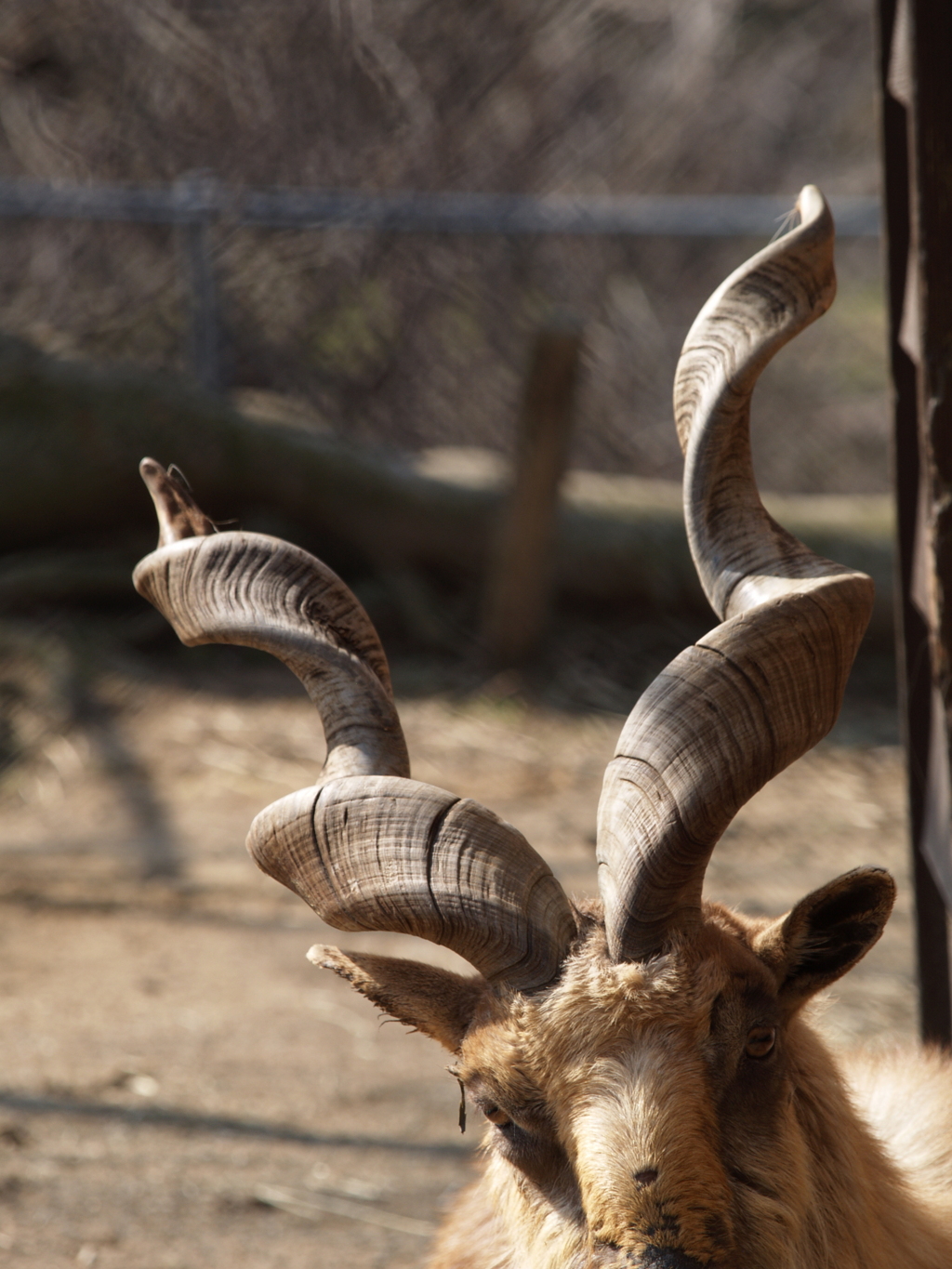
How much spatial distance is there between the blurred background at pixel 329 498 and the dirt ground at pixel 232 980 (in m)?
0.02

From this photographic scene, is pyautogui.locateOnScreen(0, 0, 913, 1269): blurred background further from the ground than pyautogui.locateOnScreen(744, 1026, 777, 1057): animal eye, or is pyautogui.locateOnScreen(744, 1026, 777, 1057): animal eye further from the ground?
pyautogui.locateOnScreen(0, 0, 913, 1269): blurred background

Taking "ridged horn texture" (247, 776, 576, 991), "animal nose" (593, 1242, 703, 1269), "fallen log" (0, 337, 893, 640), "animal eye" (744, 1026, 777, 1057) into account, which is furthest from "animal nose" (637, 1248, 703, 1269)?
"fallen log" (0, 337, 893, 640)

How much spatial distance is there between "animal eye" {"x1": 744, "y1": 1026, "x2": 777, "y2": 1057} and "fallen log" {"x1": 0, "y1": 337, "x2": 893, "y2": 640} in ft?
23.1

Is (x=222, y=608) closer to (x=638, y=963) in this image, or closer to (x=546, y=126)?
(x=638, y=963)

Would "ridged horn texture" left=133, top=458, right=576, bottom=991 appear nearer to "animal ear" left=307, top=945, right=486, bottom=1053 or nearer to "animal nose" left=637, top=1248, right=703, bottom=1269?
"animal ear" left=307, top=945, right=486, bottom=1053

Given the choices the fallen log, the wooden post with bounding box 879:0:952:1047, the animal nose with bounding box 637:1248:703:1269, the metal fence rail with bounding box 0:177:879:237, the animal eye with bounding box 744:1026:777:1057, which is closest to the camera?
the animal nose with bounding box 637:1248:703:1269

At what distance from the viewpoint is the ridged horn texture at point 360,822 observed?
238 cm

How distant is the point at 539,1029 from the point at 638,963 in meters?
0.21

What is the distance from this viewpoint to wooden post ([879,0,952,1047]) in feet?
11.1

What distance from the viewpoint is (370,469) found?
31.7 feet

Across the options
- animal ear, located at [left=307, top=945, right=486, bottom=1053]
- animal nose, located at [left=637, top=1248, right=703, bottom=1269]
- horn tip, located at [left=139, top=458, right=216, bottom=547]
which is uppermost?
horn tip, located at [left=139, top=458, right=216, bottom=547]

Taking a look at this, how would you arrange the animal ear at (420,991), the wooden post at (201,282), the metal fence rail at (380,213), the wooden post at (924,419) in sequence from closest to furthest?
the animal ear at (420,991) → the wooden post at (924,419) → the metal fence rail at (380,213) → the wooden post at (201,282)

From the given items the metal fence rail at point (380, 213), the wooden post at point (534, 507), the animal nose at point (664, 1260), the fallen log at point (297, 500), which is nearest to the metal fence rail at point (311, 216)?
the metal fence rail at point (380, 213)

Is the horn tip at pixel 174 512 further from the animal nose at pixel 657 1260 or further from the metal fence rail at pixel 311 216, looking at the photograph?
the metal fence rail at pixel 311 216
